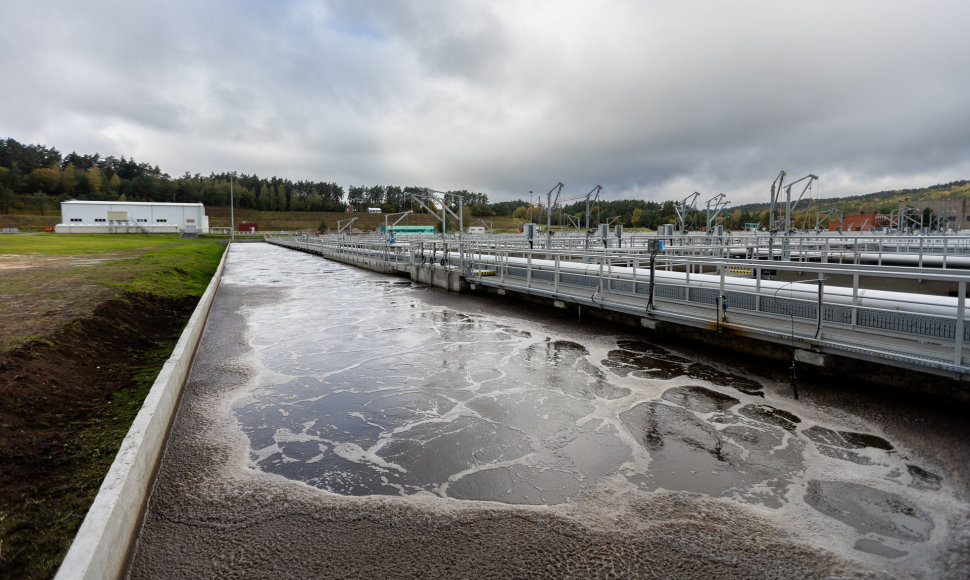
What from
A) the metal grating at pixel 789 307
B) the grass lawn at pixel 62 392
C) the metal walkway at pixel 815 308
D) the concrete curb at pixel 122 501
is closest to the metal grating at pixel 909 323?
the metal walkway at pixel 815 308

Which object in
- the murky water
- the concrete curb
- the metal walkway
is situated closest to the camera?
the concrete curb

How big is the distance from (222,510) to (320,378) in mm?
4457

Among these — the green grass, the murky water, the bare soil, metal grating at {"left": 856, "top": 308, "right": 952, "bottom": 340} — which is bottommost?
the murky water

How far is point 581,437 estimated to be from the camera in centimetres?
665

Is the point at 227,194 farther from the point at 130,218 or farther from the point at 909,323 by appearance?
the point at 909,323

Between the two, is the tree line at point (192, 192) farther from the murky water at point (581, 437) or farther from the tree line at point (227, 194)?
the murky water at point (581, 437)

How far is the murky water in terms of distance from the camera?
16.4 ft

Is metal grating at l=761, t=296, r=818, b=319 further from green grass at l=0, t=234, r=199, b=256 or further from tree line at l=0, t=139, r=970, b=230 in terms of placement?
tree line at l=0, t=139, r=970, b=230

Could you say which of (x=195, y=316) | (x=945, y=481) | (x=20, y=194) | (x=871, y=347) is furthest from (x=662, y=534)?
(x=20, y=194)

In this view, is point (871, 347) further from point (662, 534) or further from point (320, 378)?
point (320, 378)

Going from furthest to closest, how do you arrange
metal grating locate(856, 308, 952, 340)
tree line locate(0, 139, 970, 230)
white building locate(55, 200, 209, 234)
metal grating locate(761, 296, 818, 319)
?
tree line locate(0, 139, 970, 230)
white building locate(55, 200, 209, 234)
metal grating locate(761, 296, 818, 319)
metal grating locate(856, 308, 952, 340)

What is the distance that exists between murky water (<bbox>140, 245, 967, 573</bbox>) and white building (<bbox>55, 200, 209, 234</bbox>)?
102 metres

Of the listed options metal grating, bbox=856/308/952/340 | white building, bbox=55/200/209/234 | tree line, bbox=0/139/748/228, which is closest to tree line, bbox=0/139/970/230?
→ tree line, bbox=0/139/748/228

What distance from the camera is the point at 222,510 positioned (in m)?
4.84
